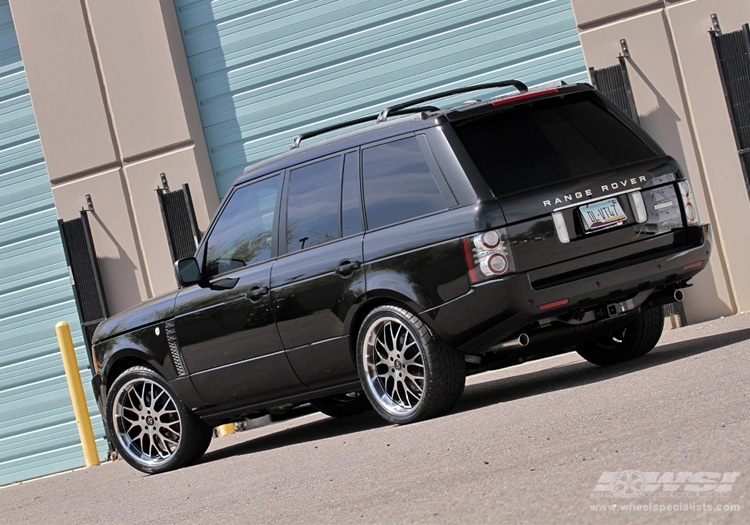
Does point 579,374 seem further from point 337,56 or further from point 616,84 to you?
point 337,56

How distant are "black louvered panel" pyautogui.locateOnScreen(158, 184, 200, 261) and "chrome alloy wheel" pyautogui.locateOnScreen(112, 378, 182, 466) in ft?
14.1

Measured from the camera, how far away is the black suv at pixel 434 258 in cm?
713

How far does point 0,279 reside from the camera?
14805 millimetres

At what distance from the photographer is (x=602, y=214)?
7.27 m

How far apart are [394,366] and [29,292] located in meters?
8.30

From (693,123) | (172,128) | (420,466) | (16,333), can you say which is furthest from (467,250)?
(16,333)

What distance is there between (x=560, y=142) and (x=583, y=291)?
3.30 feet

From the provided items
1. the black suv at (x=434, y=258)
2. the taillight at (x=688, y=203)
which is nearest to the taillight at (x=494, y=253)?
the black suv at (x=434, y=258)

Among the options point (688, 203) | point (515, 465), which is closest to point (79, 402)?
point (688, 203)

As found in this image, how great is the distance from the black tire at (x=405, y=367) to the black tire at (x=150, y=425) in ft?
6.16

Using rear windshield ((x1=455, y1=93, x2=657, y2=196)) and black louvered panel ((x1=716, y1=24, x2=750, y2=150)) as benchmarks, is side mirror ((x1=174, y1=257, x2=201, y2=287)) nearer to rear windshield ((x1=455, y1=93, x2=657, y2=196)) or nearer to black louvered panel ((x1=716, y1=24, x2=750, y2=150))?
rear windshield ((x1=455, y1=93, x2=657, y2=196))

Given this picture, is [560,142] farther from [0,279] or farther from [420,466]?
[0,279]

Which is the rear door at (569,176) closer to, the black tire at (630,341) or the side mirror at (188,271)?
the black tire at (630,341)

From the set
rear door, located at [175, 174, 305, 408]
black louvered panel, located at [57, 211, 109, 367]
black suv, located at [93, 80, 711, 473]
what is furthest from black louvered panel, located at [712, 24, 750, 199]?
black louvered panel, located at [57, 211, 109, 367]
